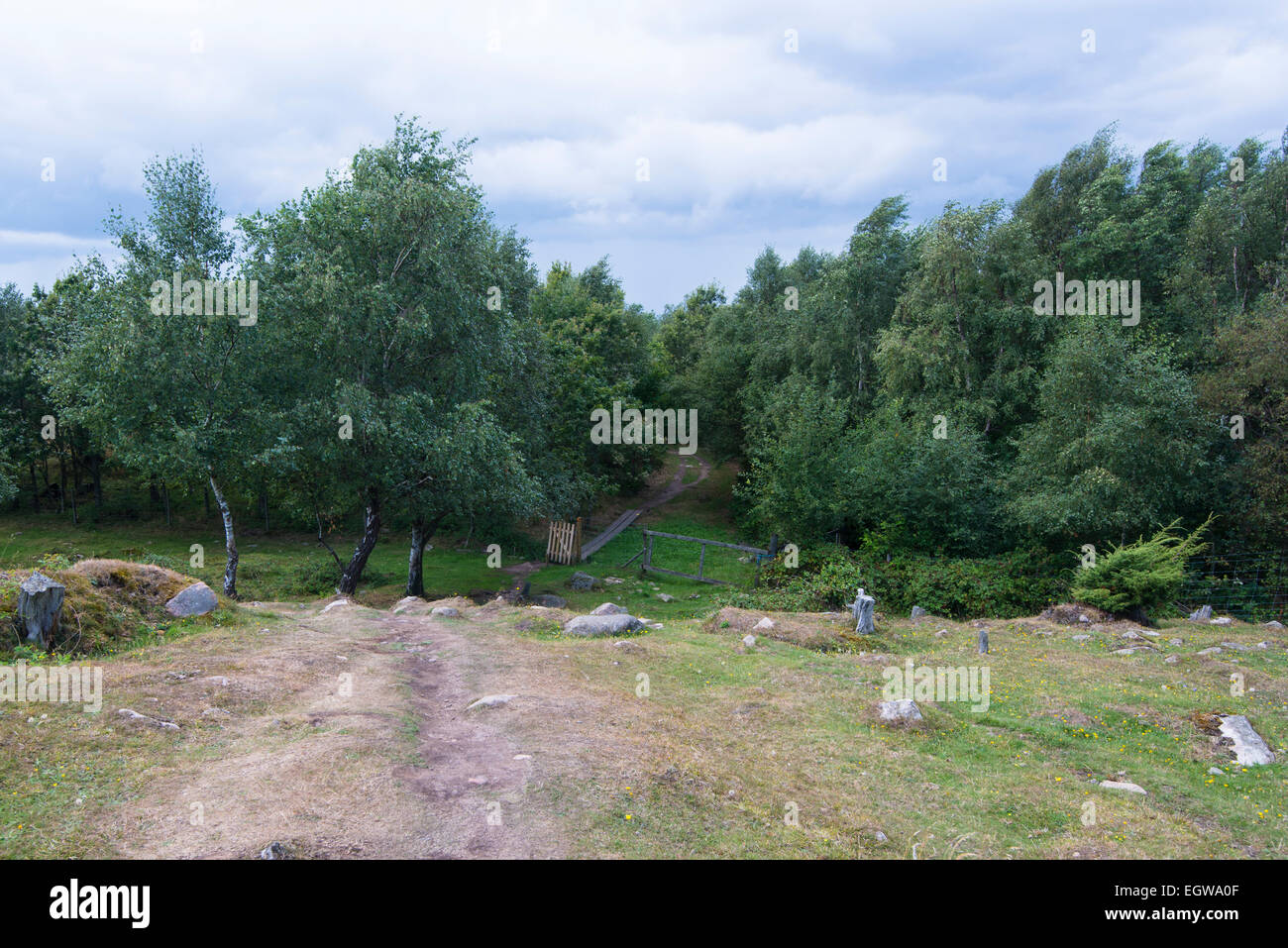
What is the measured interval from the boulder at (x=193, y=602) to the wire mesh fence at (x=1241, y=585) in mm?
26877

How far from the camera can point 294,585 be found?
2419 centimetres

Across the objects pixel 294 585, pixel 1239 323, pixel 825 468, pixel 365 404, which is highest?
Answer: pixel 1239 323

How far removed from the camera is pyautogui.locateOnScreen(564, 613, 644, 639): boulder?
16453 mm

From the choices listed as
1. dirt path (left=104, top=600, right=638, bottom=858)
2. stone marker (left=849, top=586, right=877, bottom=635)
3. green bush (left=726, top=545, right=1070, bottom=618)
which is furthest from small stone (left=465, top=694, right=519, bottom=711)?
green bush (left=726, top=545, right=1070, bottom=618)

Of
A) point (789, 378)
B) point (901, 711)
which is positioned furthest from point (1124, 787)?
point (789, 378)

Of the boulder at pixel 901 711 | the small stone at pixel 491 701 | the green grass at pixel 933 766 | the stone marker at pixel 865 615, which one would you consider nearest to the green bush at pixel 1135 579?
the green grass at pixel 933 766

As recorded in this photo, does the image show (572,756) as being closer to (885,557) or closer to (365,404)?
(365,404)

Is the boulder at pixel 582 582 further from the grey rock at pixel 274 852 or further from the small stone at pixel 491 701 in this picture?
the grey rock at pixel 274 852

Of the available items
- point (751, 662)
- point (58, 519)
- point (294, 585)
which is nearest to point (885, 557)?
point (751, 662)

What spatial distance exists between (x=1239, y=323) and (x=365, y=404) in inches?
1131

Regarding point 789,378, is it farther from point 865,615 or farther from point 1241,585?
point 865,615

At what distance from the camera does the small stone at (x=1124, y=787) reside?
859 cm

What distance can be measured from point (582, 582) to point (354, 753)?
766 inches

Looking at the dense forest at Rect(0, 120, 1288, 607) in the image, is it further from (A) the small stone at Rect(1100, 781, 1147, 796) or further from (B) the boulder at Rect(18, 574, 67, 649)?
(A) the small stone at Rect(1100, 781, 1147, 796)
